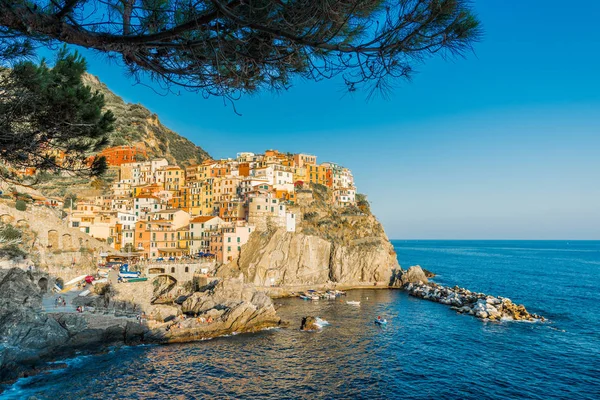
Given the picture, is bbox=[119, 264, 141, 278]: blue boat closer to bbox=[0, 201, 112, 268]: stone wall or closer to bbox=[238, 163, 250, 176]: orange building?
bbox=[0, 201, 112, 268]: stone wall

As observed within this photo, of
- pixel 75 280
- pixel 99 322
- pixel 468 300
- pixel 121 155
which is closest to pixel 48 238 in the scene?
pixel 75 280

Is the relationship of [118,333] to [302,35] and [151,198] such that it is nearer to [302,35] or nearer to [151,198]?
[302,35]

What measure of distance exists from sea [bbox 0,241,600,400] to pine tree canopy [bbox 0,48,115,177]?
1443cm

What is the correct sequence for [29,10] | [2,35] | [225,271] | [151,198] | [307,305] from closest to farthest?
[29,10] → [2,35] → [307,305] → [225,271] → [151,198]

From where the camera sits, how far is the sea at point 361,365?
62.0 feet

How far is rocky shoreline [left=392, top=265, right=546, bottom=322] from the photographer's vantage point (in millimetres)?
34906

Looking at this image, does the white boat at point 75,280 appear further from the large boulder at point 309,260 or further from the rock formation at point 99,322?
the large boulder at point 309,260

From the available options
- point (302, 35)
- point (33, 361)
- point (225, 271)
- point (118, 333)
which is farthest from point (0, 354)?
point (225, 271)

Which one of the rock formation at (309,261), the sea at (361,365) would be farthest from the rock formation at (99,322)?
the rock formation at (309,261)

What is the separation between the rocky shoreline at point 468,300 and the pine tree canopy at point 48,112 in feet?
118

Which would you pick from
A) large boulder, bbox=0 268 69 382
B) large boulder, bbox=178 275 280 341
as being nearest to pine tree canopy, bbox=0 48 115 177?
large boulder, bbox=0 268 69 382

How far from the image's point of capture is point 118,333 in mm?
26344

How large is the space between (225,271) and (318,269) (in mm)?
12961

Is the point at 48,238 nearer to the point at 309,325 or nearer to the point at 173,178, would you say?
the point at 309,325
